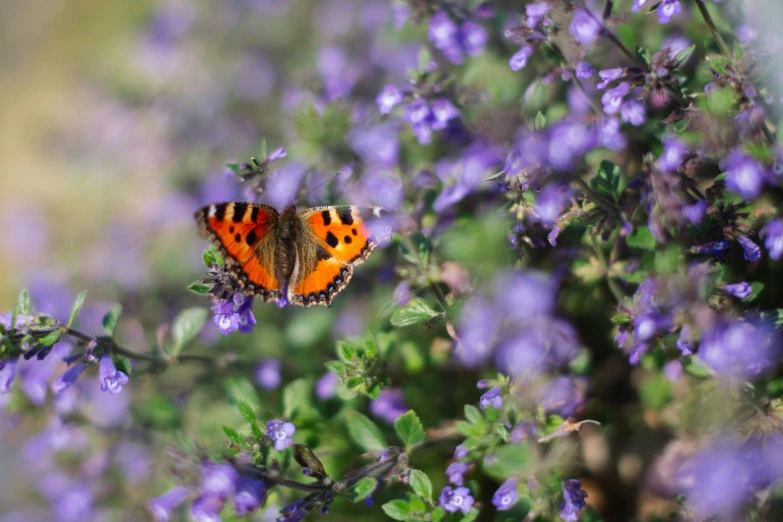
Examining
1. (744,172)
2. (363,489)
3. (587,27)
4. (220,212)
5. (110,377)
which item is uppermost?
(587,27)

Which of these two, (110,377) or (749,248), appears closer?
(749,248)

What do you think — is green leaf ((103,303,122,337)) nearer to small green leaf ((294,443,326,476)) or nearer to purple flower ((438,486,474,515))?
small green leaf ((294,443,326,476))

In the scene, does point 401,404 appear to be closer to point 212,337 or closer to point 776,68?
point 212,337

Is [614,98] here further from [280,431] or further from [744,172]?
[280,431]

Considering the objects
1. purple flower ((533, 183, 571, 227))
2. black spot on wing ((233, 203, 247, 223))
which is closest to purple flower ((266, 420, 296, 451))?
black spot on wing ((233, 203, 247, 223))

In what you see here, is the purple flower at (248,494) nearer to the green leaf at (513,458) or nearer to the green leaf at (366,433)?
the green leaf at (366,433)

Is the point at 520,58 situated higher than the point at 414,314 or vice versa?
the point at 520,58

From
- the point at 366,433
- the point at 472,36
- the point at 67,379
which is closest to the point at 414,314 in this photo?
the point at 366,433
